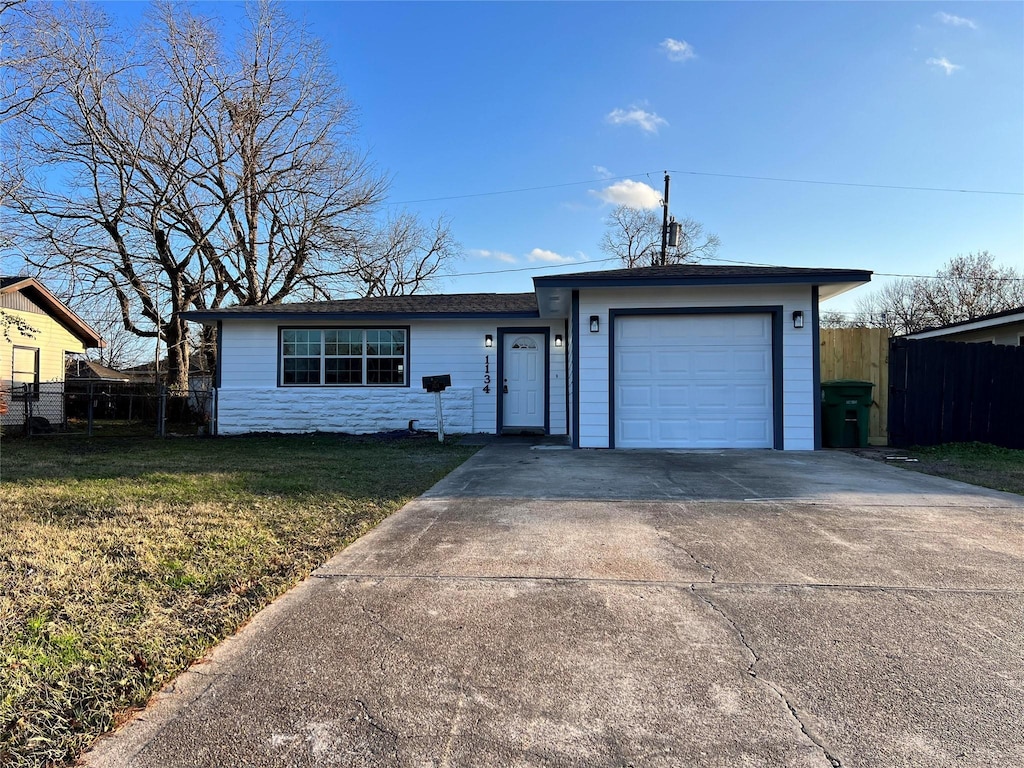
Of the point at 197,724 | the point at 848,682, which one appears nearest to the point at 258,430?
the point at 197,724

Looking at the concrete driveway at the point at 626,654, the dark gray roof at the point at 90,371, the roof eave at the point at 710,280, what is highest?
the roof eave at the point at 710,280

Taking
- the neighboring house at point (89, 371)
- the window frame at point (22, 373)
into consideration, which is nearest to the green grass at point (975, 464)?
the window frame at point (22, 373)

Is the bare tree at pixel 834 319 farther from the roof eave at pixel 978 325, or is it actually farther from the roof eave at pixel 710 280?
the roof eave at pixel 710 280

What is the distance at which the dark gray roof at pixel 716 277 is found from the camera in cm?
823

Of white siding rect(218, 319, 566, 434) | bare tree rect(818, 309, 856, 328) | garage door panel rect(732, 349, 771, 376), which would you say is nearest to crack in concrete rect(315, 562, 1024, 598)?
garage door panel rect(732, 349, 771, 376)

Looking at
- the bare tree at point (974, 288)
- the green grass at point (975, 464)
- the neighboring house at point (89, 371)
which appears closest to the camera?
the green grass at point (975, 464)

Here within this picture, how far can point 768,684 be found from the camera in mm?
2018

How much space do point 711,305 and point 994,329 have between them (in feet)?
27.8

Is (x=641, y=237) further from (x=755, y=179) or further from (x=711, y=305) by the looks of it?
(x=711, y=305)

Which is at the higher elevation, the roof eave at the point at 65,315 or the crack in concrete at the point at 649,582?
the roof eave at the point at 65,315

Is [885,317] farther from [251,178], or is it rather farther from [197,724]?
[197,724]

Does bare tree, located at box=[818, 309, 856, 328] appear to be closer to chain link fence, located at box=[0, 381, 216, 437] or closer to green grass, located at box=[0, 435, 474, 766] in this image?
chain link fence, located at box=[0, 381, 216, 437]

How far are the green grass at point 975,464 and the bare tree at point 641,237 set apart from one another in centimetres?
2289

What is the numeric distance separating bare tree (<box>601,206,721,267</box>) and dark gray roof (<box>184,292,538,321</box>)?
19.9m
